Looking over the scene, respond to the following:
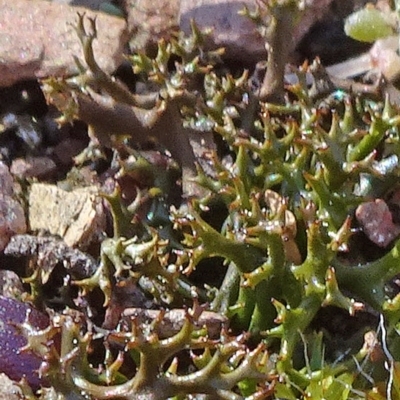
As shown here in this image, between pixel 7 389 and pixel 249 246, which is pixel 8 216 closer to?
pixel 7 389

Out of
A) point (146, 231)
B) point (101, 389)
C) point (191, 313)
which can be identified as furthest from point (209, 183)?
point (101, 389)

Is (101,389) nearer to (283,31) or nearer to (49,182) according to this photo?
(49,182)

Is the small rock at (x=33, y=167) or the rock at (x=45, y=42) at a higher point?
the rock at (x=45, y=42)

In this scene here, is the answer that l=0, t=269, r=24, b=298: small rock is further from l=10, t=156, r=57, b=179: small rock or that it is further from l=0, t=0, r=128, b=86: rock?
l=0, t=0, r=128, b=86: rock

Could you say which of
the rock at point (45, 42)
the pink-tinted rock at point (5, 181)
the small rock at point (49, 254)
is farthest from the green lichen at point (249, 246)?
the pink-tinted rock at point (5, 181)

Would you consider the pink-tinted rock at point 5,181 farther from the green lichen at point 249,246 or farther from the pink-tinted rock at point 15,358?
the pink-tinted rock at point 15,358

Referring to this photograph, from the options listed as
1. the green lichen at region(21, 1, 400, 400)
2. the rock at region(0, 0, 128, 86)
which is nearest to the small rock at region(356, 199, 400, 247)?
the green lichen at region(21, 1, 400, 400)
